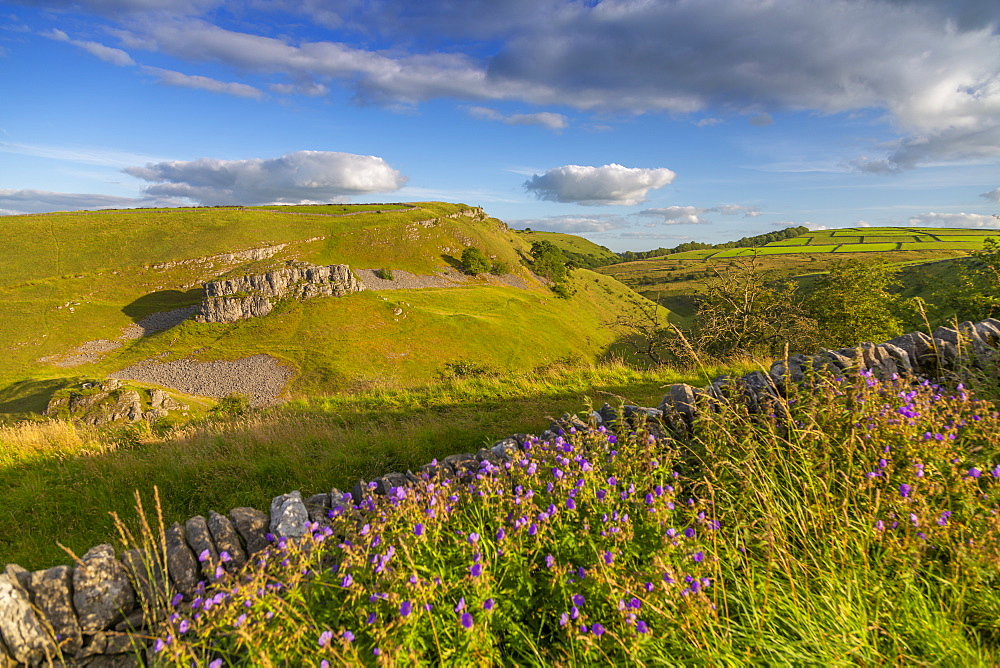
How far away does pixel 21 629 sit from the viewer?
3334 millimetres

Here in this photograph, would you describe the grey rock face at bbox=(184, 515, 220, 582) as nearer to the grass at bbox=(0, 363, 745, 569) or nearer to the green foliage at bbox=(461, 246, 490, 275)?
the grass at bbox=(0, 363, 745, 569)

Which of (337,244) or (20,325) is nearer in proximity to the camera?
(20,325)

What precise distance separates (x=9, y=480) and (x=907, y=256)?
214 meters

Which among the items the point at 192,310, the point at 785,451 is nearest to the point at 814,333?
the point at 785,451

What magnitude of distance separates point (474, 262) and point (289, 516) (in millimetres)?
97253

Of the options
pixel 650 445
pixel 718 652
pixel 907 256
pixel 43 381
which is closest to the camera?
pixel 718 652

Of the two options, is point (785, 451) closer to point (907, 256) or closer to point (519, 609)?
point (519, 609)

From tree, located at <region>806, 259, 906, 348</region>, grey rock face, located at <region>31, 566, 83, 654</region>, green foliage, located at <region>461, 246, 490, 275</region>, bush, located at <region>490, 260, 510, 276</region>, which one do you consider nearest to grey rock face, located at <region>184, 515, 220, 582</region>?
grey rock face, located at <region>31, 566, 83, 654</region>

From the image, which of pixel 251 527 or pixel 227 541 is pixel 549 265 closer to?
pixel 251 527

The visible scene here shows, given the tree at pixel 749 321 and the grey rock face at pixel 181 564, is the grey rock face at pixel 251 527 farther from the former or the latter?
the tree at pixel 749 321

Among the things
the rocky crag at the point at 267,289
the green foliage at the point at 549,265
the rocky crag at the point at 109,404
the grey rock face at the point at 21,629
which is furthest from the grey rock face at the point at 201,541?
the green foliage at the point at 549,265

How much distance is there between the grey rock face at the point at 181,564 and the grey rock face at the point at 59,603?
2.13 feet

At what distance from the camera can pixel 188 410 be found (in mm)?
33406

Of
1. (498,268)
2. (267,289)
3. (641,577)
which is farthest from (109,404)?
(498,268)
